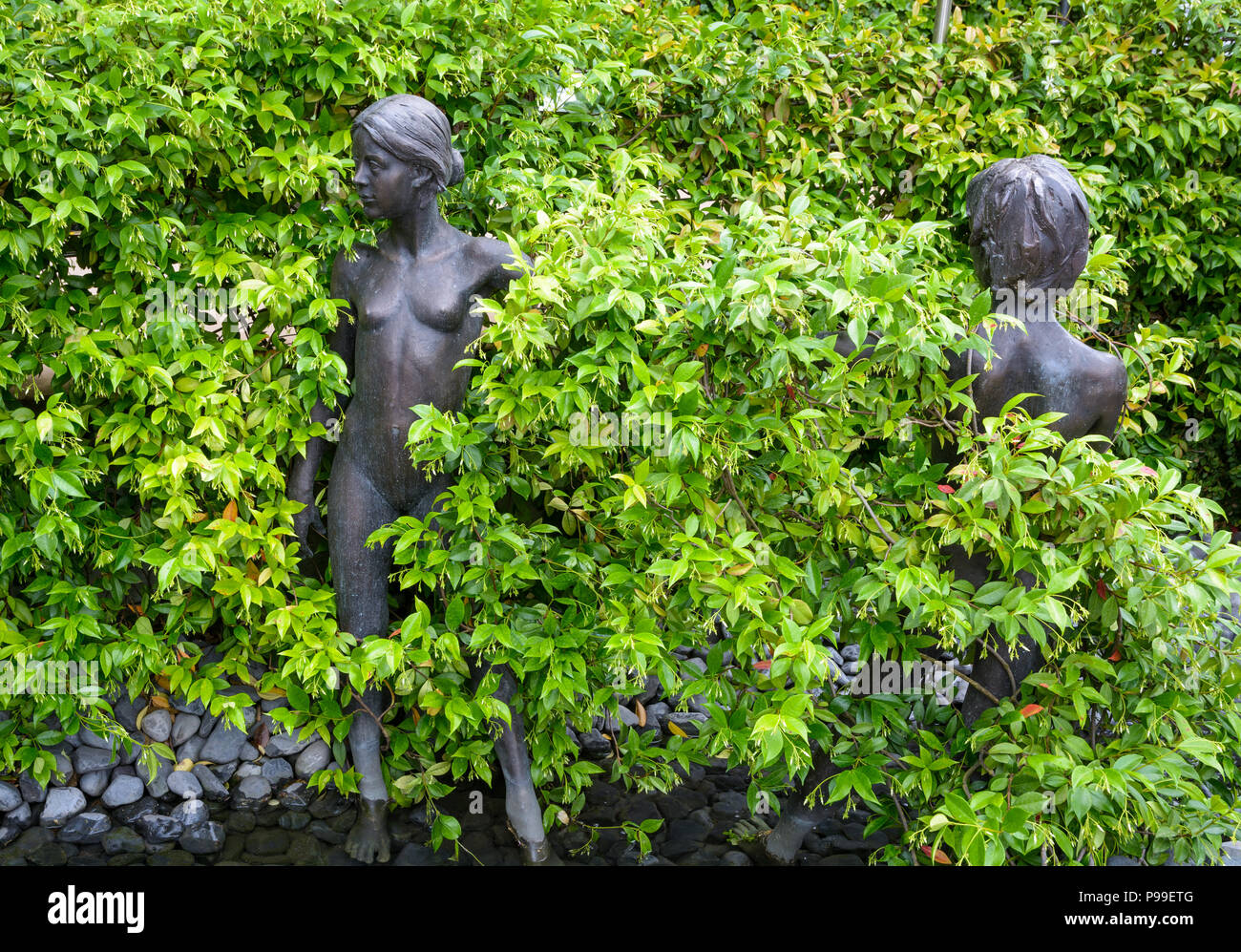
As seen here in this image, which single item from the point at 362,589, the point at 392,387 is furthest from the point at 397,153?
the point at 362,589

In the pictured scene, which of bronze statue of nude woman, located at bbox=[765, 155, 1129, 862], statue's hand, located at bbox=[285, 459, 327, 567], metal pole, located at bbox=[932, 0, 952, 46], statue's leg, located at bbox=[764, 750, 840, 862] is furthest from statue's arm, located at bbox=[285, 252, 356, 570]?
metal pole, located at bbox=[932, 0, 952, 46]

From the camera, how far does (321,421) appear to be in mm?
3576

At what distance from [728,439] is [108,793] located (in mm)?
2620

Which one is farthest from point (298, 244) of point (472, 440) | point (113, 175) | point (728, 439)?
point (728, 439)

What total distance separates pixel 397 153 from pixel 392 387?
731 mm

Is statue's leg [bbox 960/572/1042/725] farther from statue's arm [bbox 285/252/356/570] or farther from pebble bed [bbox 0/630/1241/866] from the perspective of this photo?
statue's arm [bbox 285/252/356/570]

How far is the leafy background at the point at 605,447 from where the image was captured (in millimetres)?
2617

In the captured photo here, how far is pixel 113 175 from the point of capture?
3303mm

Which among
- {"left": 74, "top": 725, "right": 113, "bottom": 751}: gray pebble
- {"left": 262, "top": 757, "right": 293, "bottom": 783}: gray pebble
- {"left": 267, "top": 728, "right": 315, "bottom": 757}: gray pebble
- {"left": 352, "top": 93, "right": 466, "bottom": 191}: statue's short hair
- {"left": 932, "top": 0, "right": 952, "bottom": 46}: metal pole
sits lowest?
{"left": 262, "top": 757, "right": 293, "bottom": 783}: gray pebble

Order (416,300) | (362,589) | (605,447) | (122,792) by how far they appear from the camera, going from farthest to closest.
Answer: (122,792), (362,589), (416,300), (605,447)

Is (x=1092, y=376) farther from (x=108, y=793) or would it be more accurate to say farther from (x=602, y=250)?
(x=108, y=793)

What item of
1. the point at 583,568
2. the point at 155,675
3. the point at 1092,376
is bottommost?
the point at 155,675

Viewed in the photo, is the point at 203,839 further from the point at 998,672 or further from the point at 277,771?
the point at 998,672

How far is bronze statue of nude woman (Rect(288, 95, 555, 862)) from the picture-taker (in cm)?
336
